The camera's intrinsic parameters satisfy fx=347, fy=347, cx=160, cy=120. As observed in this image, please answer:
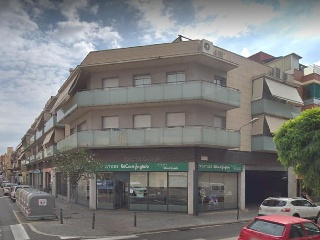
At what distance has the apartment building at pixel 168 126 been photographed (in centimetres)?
2338

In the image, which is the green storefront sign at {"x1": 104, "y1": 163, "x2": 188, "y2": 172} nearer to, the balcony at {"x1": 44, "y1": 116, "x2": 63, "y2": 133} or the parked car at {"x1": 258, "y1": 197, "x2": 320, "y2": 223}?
the parked car at {"x1": 258, "y1": 197, "x2": 320, "y2": 223}

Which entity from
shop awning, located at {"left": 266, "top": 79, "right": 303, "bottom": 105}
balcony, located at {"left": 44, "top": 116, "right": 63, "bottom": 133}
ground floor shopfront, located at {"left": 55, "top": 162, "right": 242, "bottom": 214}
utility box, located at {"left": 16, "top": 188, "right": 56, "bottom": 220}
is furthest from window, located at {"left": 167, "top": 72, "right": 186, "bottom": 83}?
balcony, located at {"left": 44, "top": 116, "right": 63, "bottom": 133}

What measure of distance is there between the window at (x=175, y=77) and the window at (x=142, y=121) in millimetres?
3072

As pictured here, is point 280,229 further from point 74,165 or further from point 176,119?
point 176,119

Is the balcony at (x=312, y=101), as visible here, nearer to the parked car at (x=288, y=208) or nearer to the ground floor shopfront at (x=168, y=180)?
the ground floor shopfront at (x=168, y=180)

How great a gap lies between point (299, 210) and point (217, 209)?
645 centimetres

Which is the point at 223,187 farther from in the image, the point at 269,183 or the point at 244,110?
the point at 269,183

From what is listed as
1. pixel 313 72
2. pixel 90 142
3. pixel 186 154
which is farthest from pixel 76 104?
pixel 313 72

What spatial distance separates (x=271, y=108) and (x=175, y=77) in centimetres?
908

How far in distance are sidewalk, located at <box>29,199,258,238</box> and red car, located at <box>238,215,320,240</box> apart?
7640 mm

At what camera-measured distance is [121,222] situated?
19484mm

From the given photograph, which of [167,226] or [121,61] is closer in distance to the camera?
[167,226]

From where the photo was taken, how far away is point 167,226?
18500mm

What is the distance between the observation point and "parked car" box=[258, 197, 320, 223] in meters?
19.4
